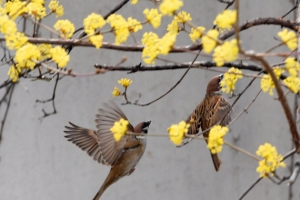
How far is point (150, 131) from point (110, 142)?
1.02 m

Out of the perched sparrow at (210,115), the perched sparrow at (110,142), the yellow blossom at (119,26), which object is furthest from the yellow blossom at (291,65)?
the perched sparrow at (110,142)

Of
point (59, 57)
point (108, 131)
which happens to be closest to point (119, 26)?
point (59, 57)

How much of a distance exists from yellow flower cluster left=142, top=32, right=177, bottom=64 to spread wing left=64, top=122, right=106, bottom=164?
2.63 feet

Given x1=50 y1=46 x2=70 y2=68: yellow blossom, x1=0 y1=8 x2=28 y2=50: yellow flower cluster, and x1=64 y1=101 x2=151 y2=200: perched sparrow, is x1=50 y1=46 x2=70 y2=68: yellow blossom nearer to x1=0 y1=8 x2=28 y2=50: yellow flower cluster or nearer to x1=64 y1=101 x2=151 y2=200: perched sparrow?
x1=0 y1=8 x2=28 y2=50: yellow flower cluster

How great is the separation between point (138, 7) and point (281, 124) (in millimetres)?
851

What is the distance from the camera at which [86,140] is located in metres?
1.73

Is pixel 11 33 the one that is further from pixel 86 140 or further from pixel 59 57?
pixel 86 140

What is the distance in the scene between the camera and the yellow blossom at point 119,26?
897mm

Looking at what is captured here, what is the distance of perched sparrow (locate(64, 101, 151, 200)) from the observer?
1.48 meters

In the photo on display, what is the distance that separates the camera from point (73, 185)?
8.07 feet

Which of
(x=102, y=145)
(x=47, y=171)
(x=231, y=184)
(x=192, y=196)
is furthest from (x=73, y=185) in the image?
(x=102, y=145)

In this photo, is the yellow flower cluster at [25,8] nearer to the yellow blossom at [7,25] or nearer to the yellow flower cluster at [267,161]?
the yellow blossom at [7,25]

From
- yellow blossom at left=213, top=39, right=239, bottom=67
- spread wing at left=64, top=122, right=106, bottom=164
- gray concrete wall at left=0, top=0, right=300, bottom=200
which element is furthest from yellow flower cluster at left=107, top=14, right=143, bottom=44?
gray concrete wall at left=0, top=0, right=300, bottom=200

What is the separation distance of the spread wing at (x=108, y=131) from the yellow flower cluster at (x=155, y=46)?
1.71 ft
